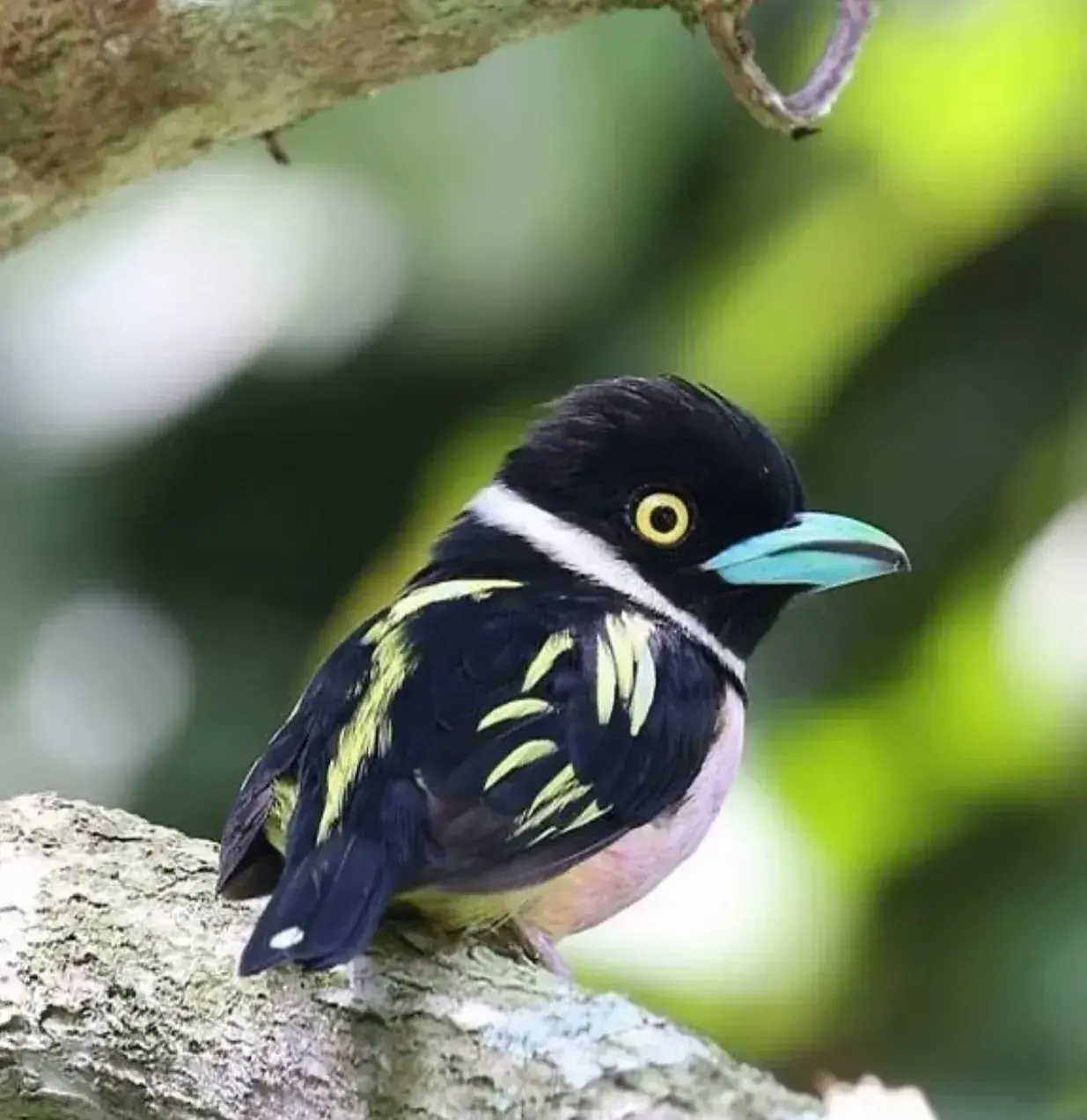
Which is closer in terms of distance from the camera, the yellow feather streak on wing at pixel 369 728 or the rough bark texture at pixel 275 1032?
the rough bark texture at pixel 275 1032

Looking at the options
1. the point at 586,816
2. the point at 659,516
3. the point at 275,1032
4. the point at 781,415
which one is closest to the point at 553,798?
the point at 586,816

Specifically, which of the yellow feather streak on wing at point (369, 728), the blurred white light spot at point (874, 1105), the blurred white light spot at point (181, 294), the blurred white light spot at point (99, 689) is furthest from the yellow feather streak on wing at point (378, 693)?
the blurred white light spot at point (181, 294)

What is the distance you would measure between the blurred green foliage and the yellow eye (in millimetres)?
1380

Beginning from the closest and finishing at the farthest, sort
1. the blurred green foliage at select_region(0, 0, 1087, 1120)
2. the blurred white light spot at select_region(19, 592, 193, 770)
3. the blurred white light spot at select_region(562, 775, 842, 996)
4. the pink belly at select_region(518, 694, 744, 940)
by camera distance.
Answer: the pink belly at select_region(518, 694, 744, 940)
the blurred white light spot at select_region(562, 775, 842, 996)
the blurred green foliage at select_region(0, 0, 1087, 1120)
the blurred white light spot at select_region(19, 592, 193, 770)

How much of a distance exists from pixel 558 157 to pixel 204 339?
707 millimetres

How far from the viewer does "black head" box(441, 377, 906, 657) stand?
5.33 ft

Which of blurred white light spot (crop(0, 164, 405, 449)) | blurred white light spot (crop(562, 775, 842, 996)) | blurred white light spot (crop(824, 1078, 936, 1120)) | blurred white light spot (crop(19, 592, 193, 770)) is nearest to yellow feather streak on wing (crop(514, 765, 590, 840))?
blurred white light spot (crop(824, 1078, 936, 1120))

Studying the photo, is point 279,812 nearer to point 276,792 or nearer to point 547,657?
point 276,792

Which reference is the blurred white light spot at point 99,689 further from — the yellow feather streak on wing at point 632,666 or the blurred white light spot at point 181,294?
the yellow feather streak on wing at point 632,666

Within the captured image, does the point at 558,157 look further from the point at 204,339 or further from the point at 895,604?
the point at 895,604

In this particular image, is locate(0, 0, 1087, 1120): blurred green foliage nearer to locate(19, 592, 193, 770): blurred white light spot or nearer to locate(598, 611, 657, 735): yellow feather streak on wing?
locate(19, 592, 193, 770): blurred white light spot

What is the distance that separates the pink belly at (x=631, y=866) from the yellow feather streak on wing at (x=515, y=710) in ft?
0.43

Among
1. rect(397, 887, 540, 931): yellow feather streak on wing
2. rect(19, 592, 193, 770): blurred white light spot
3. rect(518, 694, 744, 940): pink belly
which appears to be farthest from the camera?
rect(19, 592, 193, 770): blurred white light spot

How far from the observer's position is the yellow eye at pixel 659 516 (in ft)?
5.46
